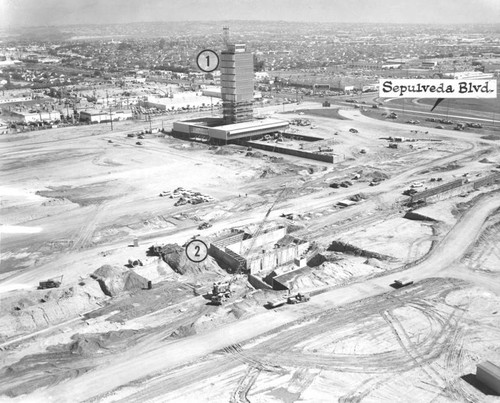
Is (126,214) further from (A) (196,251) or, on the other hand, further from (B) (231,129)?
(B) (231,129)

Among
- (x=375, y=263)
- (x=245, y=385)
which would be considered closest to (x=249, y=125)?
(x=375, y=263)

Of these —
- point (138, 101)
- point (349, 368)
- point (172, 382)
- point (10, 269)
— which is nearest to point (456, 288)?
point (349, 368)

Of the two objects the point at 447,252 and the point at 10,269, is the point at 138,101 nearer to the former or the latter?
the point at 10,269

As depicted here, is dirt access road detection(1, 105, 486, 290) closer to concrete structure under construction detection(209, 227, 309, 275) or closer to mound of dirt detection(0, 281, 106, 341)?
mound of dirt detection(0, 281, 106, 341)

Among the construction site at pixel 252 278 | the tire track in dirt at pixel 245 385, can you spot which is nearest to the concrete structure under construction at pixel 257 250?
the construction site at pixel 252 278

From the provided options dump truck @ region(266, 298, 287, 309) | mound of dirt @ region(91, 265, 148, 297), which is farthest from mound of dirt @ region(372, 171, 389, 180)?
mound of dirt @ region(91, 265, 148, 297)

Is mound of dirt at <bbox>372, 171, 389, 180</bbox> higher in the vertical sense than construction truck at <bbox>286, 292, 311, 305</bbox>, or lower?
higher

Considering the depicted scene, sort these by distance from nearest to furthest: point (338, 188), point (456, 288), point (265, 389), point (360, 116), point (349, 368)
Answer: point (265, 389) < point (349, 368) < point (456, 288) < point (338, 188) < point (360, 116)
